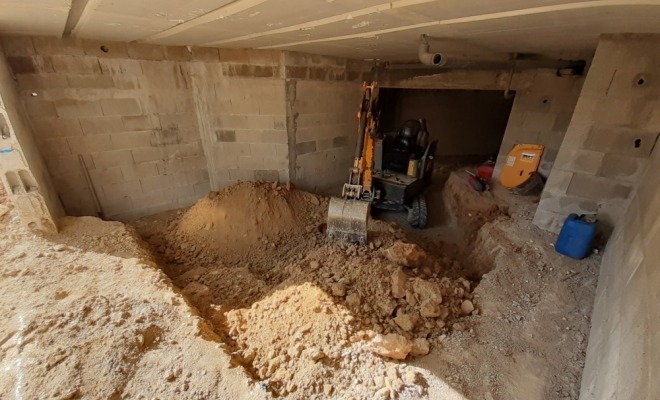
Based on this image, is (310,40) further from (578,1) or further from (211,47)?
(578,1)

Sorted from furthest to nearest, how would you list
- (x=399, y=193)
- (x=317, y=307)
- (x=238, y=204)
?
(x=399, y=193) < (x=238, y=204) < (x=317, y=307)

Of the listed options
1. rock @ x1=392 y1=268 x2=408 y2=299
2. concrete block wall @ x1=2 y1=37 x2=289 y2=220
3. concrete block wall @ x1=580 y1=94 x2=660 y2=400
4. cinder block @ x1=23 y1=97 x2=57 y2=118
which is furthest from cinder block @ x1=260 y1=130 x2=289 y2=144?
concrete block wall @ x1=580 y1=94 x2=660 y2=400

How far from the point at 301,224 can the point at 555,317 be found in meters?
2.95

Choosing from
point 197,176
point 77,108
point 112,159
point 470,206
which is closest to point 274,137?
point 197,176

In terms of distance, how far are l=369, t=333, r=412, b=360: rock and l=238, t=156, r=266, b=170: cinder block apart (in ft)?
10.1

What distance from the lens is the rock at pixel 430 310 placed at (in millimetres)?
2436

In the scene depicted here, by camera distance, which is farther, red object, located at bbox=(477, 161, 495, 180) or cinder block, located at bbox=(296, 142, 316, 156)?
red object, located at bbox=(477, 161, 495, 180)

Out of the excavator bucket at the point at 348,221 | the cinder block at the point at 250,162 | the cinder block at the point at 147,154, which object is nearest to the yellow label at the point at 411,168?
the excavator bucket at the point at 348,221

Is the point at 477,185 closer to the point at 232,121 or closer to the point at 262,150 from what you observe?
the point at 262,150

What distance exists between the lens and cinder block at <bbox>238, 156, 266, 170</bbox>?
4401 millimetres

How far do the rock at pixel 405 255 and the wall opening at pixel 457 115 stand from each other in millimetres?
4815

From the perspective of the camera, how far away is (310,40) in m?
3.01

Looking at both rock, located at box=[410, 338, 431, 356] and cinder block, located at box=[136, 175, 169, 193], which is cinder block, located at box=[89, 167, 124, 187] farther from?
rock, located at box=[410, 338, 431, 356]

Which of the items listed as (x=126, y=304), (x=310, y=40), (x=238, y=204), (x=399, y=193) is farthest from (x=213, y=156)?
(x=399, y=193)
